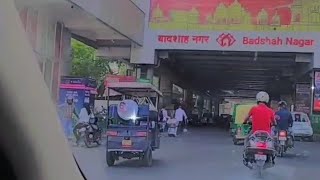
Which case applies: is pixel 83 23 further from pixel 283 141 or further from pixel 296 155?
pixel 296 155

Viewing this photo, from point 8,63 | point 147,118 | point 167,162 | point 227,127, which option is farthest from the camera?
point 227,127

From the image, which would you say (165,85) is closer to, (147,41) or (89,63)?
(147,41)

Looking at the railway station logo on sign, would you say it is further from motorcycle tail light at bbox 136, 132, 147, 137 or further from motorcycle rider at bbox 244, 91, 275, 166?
motorcycle tail light at bbox 136, 132, 147, 137

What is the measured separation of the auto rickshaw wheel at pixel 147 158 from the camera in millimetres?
5017

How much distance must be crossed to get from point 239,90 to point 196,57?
1.31 m

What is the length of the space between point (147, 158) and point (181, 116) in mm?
3695

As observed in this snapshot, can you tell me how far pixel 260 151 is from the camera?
A: 5145mm

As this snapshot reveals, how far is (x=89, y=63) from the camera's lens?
6.01 meters

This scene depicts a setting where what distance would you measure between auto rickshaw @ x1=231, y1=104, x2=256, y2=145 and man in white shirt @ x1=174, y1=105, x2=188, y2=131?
873 millimetres

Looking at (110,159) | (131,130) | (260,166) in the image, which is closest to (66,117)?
(110,159)

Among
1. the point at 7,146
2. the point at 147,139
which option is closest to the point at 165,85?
the point at 147,139

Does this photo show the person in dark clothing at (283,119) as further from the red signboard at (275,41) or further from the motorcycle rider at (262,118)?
the red signboard at (275,41)

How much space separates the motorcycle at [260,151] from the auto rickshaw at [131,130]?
2.74 feet

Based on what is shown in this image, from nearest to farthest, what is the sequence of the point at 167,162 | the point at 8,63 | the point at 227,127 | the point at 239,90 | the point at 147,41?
1. the point at 8,63
2. the point at 167,162
3. the point at 227,127
4. the point at 239,90
5. the point at 147,41
